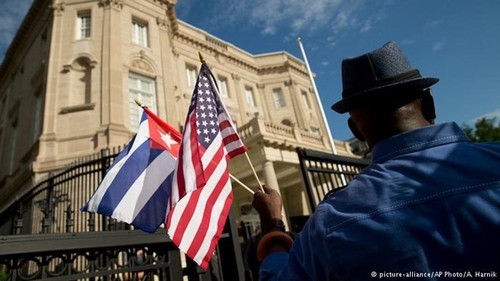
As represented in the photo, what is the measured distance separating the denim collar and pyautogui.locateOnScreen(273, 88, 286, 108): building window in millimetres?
25355

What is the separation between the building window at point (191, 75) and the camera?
69.6 ft

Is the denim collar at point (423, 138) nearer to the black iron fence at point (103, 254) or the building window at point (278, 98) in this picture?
the black iron fence at point (103, 254)

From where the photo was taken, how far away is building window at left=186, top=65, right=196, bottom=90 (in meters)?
21.2

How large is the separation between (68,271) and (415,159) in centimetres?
261

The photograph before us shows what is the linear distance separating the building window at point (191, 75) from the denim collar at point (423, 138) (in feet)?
67.7

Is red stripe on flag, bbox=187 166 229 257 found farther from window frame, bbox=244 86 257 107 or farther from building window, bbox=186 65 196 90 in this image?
window frame, bbox=244 86 257 107

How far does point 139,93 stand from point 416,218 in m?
15.3

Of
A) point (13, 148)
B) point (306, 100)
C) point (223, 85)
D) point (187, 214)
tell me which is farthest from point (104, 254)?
point (306, 100)

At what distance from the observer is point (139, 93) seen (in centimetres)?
1467

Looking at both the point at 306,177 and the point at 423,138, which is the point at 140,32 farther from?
the point at 423,138

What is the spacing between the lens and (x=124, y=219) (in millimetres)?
2664

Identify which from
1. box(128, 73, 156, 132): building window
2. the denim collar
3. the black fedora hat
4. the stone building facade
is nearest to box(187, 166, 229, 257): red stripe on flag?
the black fedora hat

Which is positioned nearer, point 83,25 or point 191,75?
point 83,25

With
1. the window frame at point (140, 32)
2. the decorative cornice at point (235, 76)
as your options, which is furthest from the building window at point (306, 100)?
the window frame at point (140, 32)
